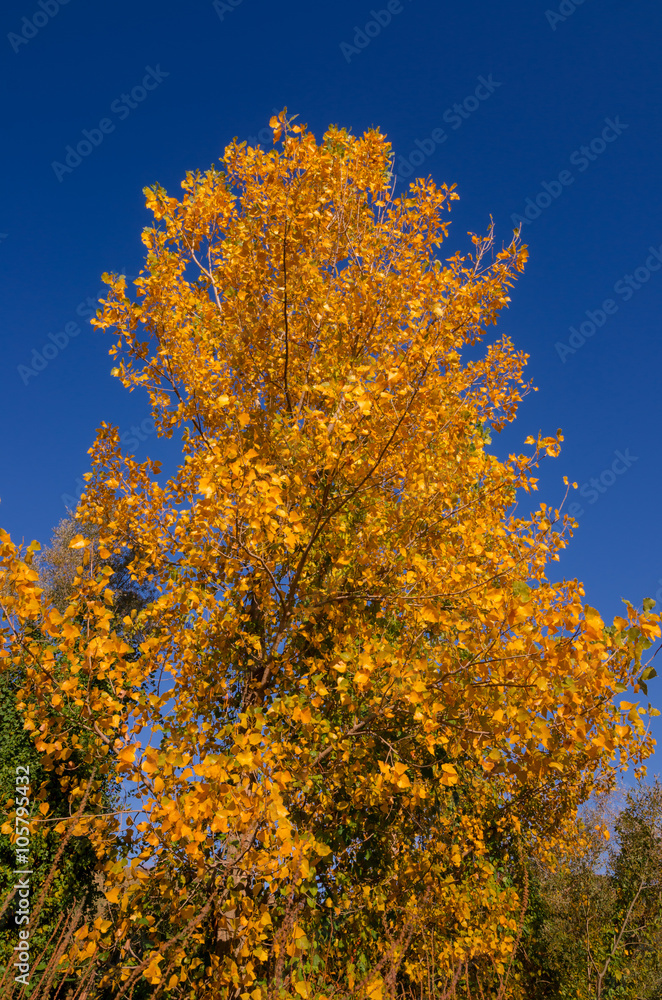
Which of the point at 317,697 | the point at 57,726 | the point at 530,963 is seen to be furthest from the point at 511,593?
the point at 530,963

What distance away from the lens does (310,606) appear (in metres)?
3.60

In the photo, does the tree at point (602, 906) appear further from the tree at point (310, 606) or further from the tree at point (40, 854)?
the tree at point (40, 854)

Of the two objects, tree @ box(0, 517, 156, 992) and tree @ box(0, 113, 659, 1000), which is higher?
tree @ box(0, 113, 659, 1000)

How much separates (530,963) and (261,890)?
474 inches

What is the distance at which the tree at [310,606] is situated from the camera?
254cm

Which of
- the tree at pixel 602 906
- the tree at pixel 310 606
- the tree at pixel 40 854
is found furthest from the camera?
the tree at pixel 602 906

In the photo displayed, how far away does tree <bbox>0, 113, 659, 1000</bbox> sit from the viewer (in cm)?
254

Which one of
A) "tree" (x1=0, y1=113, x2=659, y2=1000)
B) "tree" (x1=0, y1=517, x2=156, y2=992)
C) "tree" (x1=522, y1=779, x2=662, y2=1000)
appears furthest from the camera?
"tree" (x1=522, y1=779, x2=662, y2=1000)

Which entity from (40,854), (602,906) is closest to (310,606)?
(40,854)

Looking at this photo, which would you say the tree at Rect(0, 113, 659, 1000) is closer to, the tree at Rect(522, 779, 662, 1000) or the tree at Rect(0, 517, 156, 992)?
the tree at Rect(0, 517, 156, 992)

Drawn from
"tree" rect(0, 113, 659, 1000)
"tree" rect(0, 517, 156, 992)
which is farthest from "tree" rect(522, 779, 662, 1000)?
"tree" rect(0, 517, 156, 992)

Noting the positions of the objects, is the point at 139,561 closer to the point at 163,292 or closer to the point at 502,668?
the point at 163,292

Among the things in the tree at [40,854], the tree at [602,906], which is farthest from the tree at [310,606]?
the tree at [602,906]

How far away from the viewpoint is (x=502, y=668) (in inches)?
103
